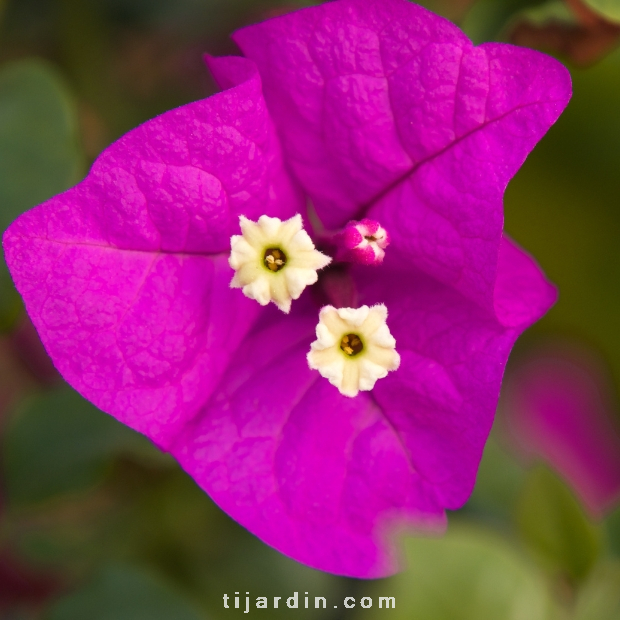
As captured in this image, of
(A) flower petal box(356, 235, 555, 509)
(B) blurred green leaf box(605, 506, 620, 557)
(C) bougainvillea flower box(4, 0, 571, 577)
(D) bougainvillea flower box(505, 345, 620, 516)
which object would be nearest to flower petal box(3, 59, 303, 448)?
(C) bougainvillea flower box(4, 0, 571, 577)

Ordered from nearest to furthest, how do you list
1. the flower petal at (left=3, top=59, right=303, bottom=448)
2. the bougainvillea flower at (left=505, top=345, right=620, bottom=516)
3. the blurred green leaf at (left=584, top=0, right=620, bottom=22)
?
the flower petal at (left=3, top=59, right=303, bottom=448), the blurred green leaf at (left=584, top=0, right=620, bottom=22), the bougainvillea flower at (left=505, top=345, right=620, bottom=516)

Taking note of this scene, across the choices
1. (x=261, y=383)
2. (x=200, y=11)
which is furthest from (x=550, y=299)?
(x=200, y=11)

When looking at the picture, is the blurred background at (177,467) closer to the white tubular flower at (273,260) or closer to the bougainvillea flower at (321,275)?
the bougainvillea flower at (321,275)

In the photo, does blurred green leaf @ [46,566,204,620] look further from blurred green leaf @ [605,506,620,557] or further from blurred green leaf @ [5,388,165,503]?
blurred green leaf @ [605,506,620,557]

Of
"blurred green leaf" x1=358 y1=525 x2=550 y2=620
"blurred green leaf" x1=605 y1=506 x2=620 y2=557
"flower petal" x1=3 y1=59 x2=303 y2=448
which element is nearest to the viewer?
"blurred green leaf" x1=358 y1=525 x2=550 y2=620

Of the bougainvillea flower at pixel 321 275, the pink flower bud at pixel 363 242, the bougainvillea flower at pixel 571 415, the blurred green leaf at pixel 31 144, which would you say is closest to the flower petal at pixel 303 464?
the bougainvillea flower at pixel 321 275

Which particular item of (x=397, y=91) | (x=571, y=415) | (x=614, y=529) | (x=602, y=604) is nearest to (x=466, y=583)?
(x=602, y=604)

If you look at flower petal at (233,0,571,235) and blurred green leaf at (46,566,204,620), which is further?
blurred green leaf at (46,566,204,620)

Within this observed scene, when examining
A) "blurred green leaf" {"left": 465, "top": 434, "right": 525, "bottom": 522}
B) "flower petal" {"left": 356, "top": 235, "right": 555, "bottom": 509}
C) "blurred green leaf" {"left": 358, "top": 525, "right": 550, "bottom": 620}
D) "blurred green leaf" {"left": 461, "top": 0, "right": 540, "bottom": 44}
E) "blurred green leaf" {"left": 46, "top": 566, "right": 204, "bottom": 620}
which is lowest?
"blurred green leaf" {"left": 465, "top": 434, "right": 525, "bottom": 522}
